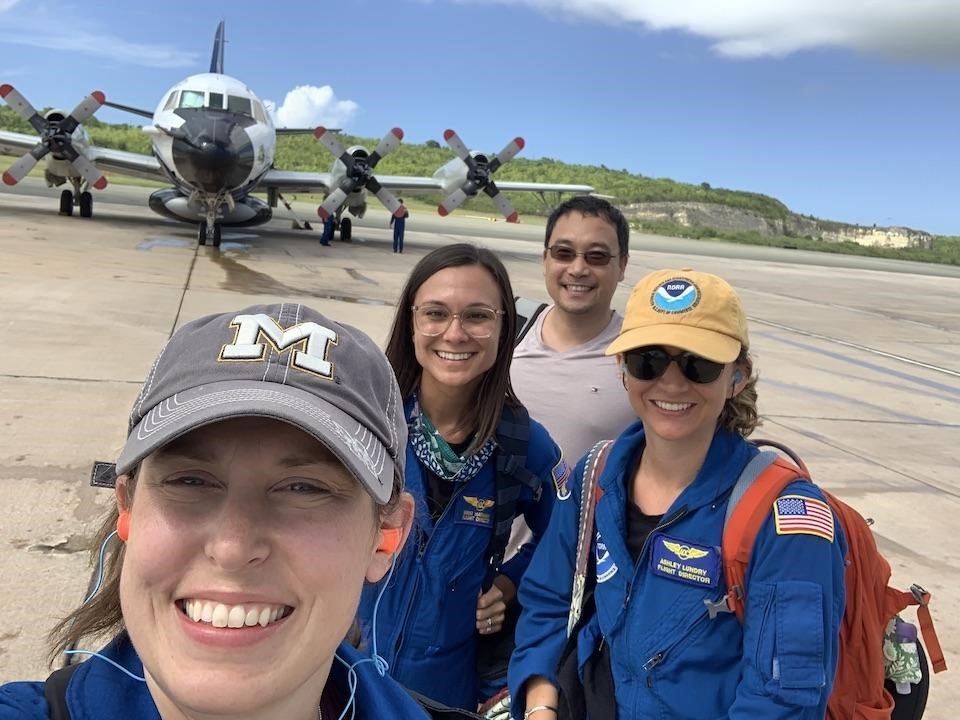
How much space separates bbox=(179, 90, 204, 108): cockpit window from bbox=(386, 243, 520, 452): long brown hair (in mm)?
16228

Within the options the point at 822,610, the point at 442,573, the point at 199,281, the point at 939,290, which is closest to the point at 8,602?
the point at 442,573

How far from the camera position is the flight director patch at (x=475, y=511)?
218 cm

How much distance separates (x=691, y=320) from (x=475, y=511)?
0.82 m

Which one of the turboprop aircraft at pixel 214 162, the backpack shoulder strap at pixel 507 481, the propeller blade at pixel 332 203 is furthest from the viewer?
the propeller blade at pixel 332 203

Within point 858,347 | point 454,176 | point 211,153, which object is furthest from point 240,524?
point 454,176

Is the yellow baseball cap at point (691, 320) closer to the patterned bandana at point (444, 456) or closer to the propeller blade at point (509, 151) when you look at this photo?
the patterned bandana at point (444, 456)

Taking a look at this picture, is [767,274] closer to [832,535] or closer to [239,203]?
[239,203]

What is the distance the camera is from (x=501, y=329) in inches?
100

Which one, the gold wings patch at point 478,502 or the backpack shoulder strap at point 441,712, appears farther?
the gold wings patch at point 478,502

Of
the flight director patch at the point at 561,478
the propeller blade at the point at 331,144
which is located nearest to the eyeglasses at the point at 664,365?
the flight director patch at the point at 561,478

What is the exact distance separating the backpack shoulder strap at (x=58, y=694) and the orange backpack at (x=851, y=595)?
1.29 m

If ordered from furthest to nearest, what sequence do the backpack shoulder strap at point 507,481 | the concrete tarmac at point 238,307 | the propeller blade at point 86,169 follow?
the propeller blade at point 86,169 → the concrete tarmac at point 238,307 → the backpack shoulder strap at point 507,481

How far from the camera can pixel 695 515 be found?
71.2 inches

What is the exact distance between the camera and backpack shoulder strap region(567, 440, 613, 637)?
6.45ft
